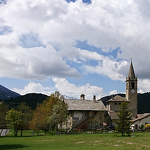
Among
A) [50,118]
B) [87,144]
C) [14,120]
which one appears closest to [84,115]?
[50,118]

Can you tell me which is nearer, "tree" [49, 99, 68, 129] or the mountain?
"tree" [49, 99, 68, 129]

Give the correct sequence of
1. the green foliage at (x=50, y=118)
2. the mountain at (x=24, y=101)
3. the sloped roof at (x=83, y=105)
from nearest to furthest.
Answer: the green foliage at (x=50, y=118) < the sloped roof at (x=83, y=105) < the mountain at (x=24, y=101)

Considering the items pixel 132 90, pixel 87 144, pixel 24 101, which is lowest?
pixel 87 144

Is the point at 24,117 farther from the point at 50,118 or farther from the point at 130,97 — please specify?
the point at 130,97

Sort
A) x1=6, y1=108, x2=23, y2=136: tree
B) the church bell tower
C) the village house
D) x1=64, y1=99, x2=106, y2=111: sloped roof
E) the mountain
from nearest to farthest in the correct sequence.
→ x1=6, y1=108, x2=23, y2=136: tree, the village house, x1=64, y1=99, x2=106, y2=111: sloped roof, the church bell tower, the mountain

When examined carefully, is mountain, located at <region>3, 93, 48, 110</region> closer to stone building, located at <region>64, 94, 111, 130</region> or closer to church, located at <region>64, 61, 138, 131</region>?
church, located at <region>64, 61, 138, 131</region>

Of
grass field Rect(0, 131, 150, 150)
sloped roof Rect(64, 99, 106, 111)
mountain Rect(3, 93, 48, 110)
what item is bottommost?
grass field Rect(0, 131, 150, 150)

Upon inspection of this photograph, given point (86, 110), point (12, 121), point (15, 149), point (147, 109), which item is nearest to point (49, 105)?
point (86, 110)

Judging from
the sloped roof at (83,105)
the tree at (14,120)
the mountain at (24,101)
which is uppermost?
the mountain at (24,101)

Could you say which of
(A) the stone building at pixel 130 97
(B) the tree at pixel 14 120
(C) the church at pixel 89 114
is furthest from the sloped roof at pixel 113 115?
(B) the tree at pixel 14 120

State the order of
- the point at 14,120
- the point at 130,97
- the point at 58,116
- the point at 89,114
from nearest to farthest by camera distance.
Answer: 1. the point at 14,120
2. the point at 58,116
3. the point at 89,114
4. the point at 130,97

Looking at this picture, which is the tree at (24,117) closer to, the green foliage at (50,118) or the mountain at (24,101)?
the green foliage at (50,118)

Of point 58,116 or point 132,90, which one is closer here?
point 58,116

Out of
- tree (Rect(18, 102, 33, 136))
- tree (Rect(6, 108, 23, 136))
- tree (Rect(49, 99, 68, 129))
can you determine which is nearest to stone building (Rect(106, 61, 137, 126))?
tree (Rect(49, 99, 68, 129))
